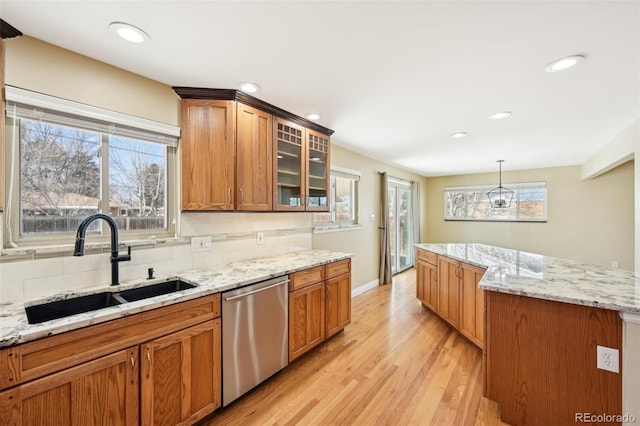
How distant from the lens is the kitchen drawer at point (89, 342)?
1.11 m

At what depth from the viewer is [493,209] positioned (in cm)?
643

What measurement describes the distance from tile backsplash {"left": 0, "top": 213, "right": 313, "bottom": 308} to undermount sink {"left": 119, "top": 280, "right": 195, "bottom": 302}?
140mm

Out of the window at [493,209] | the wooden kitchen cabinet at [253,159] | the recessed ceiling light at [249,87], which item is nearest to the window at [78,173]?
the wooden kitchen cabinet at [253,159]

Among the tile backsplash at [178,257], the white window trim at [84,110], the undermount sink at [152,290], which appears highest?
the white window trim at [84,110]

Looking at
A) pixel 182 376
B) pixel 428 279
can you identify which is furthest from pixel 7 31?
pixel 428 279

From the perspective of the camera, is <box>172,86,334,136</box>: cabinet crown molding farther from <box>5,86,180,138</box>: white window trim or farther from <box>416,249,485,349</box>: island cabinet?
<box>416,249,485,349</box>: island cabinet

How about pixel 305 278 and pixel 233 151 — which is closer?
pixel 233 151

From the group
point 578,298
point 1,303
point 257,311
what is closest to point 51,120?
point 1,303

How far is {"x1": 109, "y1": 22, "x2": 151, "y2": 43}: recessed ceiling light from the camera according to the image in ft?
4.71

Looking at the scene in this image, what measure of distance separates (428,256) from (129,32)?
12.2 feet

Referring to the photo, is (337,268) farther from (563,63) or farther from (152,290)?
(563,63)

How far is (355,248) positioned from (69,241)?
3575 millimetres

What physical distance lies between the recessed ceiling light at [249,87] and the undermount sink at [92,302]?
1.59m

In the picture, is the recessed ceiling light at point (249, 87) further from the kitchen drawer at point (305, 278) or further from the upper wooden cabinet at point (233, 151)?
the kitchen drawer at point (305, 278)
